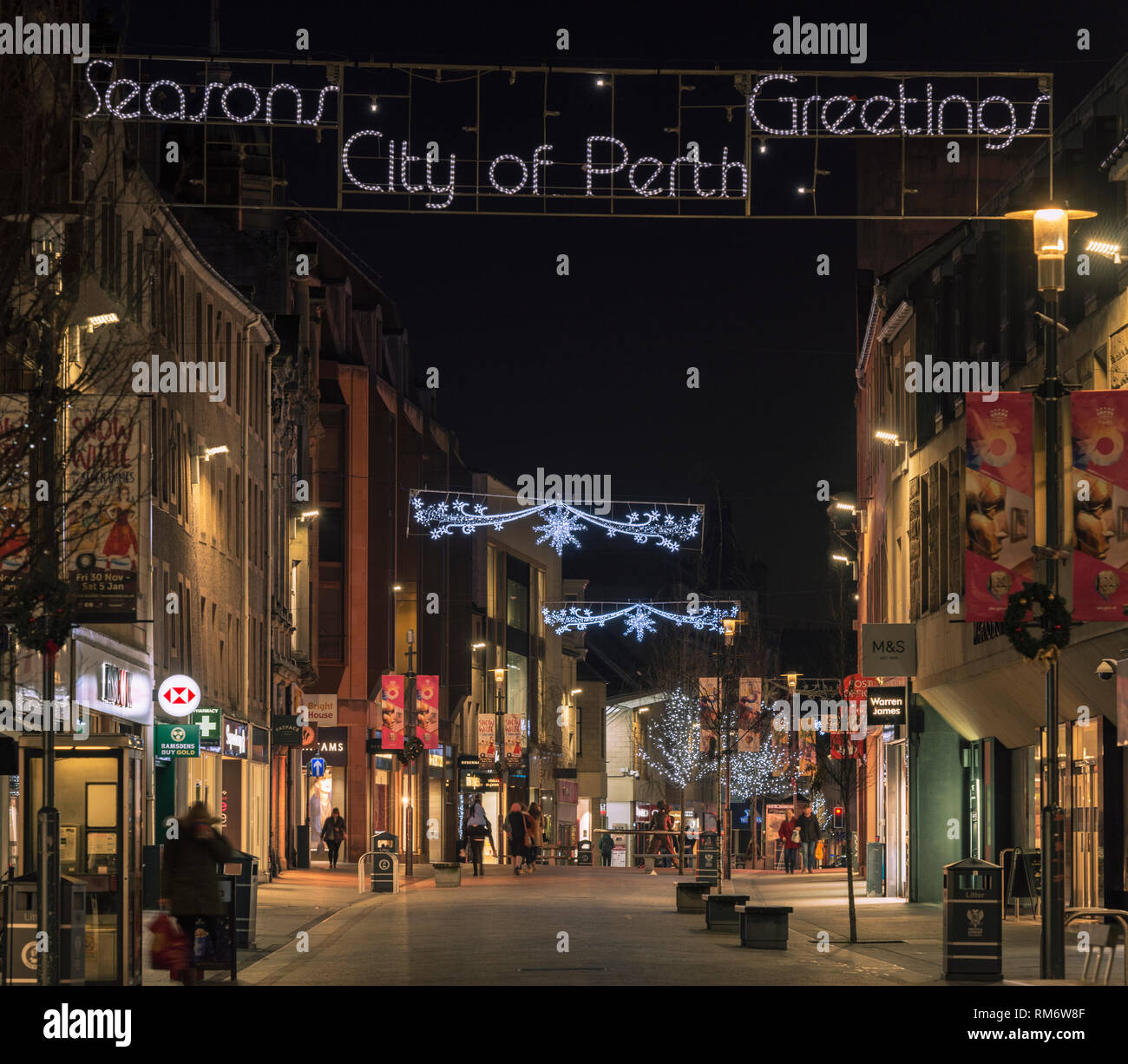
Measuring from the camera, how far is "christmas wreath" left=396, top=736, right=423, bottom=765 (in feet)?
181

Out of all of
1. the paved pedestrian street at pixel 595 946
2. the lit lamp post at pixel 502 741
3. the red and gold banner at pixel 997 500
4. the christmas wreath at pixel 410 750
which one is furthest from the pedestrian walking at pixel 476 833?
the red and gold banner at pixel 997 500

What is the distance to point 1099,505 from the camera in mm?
24062

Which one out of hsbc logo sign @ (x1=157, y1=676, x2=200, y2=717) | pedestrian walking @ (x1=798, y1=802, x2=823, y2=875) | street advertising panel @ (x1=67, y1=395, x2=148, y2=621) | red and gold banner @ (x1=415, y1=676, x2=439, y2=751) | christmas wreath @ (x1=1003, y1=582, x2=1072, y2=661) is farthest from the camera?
pedestrian walking @ (x1=798, y1=802, x2=823, y2=875)

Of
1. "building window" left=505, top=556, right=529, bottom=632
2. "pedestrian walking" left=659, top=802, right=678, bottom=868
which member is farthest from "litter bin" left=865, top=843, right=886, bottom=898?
"building window" left=505, top=556, right=529, bottom=632

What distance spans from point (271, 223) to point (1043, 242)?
41.2m

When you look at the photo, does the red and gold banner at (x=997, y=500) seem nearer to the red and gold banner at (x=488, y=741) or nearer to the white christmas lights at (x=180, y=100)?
the white christmas lights at (x=180, y=100)

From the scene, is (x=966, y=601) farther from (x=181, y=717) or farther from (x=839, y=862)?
(x=839, y=862)

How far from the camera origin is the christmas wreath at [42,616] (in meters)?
17.1

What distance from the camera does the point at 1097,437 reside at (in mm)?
23281

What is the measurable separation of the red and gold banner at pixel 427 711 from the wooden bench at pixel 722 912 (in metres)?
30.3

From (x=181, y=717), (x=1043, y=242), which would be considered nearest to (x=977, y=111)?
(x=1043, y=242)

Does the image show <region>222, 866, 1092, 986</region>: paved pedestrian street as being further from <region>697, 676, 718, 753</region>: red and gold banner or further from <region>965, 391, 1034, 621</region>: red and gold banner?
<region>697, 676, 718, 753</region>: red and gold banner

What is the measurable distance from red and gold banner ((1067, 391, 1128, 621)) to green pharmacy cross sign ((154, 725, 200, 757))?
1682cm

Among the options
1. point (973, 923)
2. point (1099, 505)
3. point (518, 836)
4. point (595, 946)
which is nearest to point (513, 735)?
point (518, 836)
